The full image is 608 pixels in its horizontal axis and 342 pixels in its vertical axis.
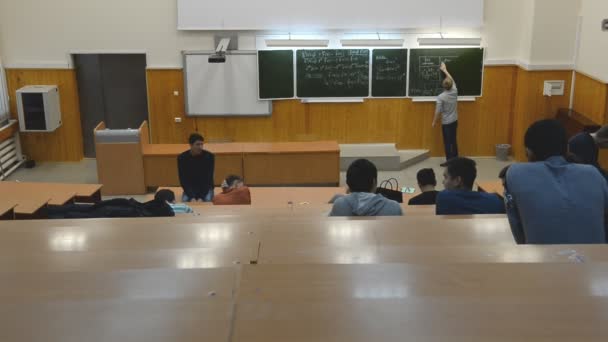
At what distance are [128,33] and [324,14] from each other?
10.2ft

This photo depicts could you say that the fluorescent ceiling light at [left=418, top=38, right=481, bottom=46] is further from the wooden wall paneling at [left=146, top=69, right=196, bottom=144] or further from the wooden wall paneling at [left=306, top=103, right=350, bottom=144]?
the wooden wall paneling at [left=146, top=69, right=196, bottom=144]

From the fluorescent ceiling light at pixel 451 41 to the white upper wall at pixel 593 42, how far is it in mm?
1551

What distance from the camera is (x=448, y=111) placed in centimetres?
1066

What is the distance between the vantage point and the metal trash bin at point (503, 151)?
36.6 feet

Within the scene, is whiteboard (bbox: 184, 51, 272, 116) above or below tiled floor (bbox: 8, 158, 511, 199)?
above

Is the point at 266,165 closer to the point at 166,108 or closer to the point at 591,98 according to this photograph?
the point at 166,108

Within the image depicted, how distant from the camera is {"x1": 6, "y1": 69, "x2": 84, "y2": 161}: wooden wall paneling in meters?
10.9

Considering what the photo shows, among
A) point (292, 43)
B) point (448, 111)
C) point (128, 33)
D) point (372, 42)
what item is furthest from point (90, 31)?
point (448, 111)

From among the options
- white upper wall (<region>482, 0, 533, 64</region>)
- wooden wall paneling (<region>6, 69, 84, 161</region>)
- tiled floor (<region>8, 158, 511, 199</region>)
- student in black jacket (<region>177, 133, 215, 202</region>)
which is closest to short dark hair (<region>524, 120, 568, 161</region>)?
student in black jacket (<region>177, 133, 215, 202</region>)

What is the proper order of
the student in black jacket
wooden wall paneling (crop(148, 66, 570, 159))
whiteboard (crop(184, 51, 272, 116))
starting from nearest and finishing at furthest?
1. the student in black jacket
2. whiteboard (crop(184, 51, 272, 116))
3. wooden wall paneling (crop(148, 66, 570, 159))

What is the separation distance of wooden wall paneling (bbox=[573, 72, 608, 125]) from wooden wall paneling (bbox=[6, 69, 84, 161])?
26.2ft

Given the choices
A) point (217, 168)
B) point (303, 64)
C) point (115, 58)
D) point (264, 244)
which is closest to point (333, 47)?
point (303, 64)

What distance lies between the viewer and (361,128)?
11203 millimetres

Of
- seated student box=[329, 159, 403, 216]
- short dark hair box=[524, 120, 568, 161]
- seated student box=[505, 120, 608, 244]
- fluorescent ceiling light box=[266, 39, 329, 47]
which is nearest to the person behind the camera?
seated student box=[505, 120, 608, 244]
